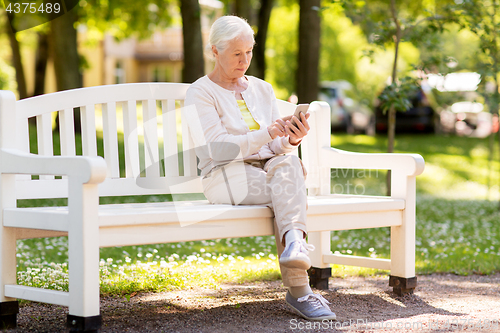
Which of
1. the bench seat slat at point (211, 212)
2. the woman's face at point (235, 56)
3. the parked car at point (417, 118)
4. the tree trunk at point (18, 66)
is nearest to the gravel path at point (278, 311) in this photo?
the bench seat slat at point (211, 212)

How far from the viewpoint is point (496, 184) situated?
37.8ft

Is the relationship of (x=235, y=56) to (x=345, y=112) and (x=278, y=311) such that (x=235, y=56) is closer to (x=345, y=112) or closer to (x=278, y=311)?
(x=278, y=311)

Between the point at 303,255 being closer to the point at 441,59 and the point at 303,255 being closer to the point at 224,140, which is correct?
the point at 224,140

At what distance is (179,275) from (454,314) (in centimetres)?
181

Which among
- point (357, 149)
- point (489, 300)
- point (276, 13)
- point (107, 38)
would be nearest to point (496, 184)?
point (357, 149)

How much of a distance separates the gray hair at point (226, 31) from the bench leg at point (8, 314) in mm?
1731

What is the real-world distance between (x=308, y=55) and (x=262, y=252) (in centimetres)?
395

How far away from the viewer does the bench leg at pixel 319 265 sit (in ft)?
14.2

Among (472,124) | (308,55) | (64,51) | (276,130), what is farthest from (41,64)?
(472,124)

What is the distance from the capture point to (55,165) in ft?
9.62

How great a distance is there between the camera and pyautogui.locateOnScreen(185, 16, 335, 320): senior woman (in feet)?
10.7

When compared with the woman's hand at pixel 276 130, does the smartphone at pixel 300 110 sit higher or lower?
higher

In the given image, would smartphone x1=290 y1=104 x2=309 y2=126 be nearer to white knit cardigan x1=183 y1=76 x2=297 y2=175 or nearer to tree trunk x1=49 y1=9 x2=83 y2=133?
white knit cardigan x1=183 y1=76 x2=297 y2=175

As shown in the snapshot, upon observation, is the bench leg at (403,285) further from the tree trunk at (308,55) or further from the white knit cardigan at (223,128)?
the tree trunk at (308,55)
